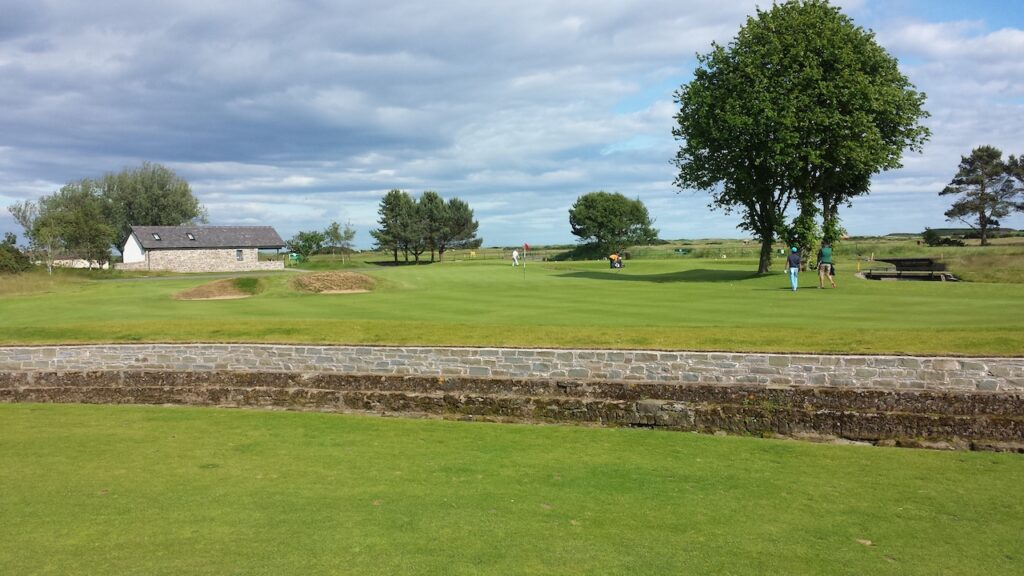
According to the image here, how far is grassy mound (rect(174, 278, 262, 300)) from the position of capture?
1238 inches

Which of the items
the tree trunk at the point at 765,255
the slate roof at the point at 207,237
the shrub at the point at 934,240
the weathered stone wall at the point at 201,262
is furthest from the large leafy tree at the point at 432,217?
the tree trunk at the point at 765,255

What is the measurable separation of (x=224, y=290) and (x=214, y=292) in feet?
1.45

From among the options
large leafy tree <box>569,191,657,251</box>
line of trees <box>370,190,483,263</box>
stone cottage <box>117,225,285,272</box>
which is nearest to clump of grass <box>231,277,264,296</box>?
stone cottage <box>117,225,285,272</box>

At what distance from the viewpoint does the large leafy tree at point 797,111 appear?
112 feet

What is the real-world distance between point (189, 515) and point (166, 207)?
97.4 metres

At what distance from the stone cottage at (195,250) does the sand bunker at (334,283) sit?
41.1 meters

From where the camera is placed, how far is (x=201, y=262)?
2953 inches

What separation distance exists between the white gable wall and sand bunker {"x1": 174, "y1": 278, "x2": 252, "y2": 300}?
45.5m

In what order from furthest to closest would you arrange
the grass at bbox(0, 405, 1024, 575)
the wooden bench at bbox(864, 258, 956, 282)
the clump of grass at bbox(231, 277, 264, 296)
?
1. the wooden bench at bbox(864, 258, 956, 282)
2. the clump of grass at bbox(231, 277, 264, 296)
3. the grass at bbox(0, 405, 1024, 575)

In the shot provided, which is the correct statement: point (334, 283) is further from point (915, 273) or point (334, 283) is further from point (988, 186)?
point (988, 186)

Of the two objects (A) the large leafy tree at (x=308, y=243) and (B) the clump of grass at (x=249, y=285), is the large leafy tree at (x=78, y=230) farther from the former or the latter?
(B) the clump of grass at (x=249, y=285)

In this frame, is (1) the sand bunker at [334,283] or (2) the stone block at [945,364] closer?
(2) the stone block at [945,364]

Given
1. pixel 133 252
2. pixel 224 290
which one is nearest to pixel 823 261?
pixel 224 290

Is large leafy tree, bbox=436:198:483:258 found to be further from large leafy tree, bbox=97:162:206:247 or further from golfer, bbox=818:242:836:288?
golfer, bbox=818:242:836:288
